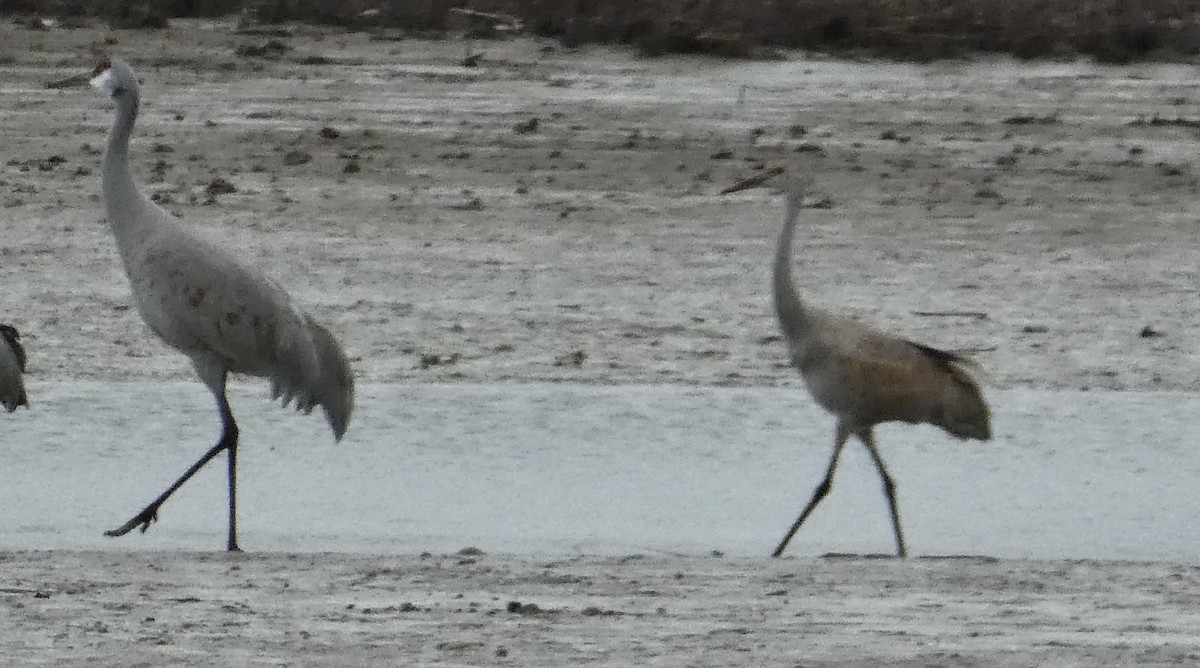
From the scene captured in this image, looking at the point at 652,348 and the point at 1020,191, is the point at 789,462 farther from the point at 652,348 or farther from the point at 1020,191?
the point at 1020,191

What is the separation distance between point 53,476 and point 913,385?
2.65m

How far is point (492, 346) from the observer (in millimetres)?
11188

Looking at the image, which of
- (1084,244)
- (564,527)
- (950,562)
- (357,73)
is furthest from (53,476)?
(357,73)

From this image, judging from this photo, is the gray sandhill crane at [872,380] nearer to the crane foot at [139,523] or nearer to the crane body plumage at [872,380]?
the crane body plumage at [872,380]

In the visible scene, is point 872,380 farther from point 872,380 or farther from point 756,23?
point 756,23

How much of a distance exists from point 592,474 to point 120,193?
5.60 feet

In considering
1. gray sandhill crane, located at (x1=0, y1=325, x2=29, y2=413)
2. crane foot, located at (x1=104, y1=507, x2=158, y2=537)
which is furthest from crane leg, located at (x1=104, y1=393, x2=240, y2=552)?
gray sandhill crane, located at (x1=0, y1=325, x2=29, y2=413)

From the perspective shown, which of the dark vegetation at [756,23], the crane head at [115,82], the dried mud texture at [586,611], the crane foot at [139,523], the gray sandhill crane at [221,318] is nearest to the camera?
the dried mud texture at [586,611]

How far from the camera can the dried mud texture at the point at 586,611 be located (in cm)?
568

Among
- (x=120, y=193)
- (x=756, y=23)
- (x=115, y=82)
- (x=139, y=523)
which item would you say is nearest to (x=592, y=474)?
(x=139, y=523)

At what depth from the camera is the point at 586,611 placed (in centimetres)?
616

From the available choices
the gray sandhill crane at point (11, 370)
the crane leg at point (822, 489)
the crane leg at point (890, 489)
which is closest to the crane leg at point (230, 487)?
the gray sandhill crane at point (11, 370)

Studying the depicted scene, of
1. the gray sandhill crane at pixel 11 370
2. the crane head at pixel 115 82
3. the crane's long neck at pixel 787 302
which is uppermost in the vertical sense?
the crane head at pixel 115 82

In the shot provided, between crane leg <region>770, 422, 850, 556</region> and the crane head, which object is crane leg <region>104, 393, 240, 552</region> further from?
crane leg <region>770, 422, 850, 556</region>
